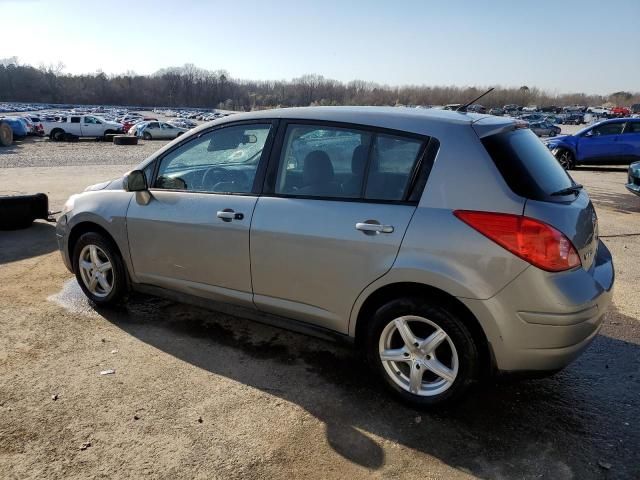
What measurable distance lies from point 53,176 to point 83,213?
38.1 feet

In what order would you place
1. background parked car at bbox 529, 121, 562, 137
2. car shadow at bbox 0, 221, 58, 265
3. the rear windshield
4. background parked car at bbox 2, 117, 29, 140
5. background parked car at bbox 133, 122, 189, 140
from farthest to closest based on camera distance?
background parked car at bbox 529, 121, 562, 137 < background parked car at bbox 133, 122, 189, 140 < background parked car at bbox 2, 117, 29, 140 < car shadow at bbox 0, 221, 58, 265 < the rear windshield

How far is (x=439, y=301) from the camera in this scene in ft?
9.25

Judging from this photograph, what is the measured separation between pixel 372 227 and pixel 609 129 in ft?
52.9

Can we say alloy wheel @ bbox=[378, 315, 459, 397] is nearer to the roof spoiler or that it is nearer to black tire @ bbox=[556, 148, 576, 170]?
the roof spoiler

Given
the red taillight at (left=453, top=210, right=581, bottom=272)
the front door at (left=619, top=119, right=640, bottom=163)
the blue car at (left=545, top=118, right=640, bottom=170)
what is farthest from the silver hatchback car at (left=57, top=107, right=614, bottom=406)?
the front door at (left=619, top=119, right=640, bottom=163)

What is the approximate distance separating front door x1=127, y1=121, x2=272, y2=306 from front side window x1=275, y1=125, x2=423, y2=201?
10.2 inches

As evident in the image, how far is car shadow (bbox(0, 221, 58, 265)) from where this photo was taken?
20.6 ft

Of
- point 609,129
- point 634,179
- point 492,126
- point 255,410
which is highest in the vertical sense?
point 492,126

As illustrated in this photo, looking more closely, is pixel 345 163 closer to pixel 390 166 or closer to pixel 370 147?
pixel 370 147

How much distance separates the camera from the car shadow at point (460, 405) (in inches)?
103

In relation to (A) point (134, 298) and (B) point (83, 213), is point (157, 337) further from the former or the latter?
(B) point (83, 213)

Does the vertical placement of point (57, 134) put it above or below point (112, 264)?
below

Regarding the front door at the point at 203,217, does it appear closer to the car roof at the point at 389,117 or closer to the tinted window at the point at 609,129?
the car roof at the point at 389,117

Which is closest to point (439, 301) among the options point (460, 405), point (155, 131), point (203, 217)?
point (460, 405)
